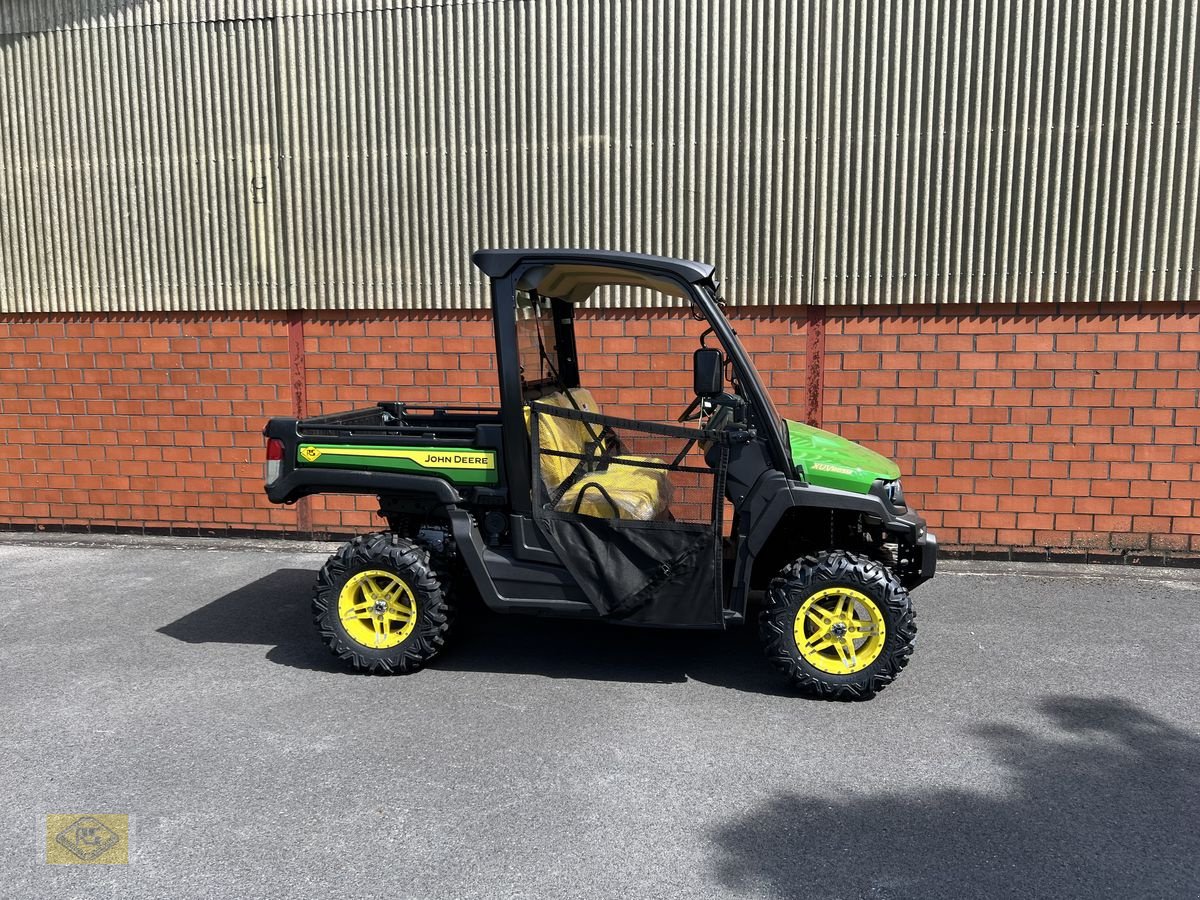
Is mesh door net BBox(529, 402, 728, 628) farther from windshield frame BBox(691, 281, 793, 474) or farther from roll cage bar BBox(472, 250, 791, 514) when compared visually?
windshield frame BBox(691, 281, 793, 474)

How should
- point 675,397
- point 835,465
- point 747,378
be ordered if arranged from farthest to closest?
point 675,397, point 835,465, point 747,378

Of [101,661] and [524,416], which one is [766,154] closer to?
[524,416]

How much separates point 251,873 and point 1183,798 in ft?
11.7

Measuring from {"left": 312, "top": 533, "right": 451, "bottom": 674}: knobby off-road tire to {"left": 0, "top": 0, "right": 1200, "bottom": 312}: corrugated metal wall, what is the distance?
340cm

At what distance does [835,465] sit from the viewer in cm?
475

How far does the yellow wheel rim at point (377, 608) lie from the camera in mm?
5070

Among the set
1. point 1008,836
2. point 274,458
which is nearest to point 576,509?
point 274,458

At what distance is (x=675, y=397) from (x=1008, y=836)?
15.2ft

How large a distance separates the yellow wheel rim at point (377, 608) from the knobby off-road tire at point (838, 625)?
6.40ft

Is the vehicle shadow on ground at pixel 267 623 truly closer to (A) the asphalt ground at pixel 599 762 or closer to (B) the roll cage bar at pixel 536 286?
(A) the asphalt ground at pixel 599 762

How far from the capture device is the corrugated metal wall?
23.1 ft

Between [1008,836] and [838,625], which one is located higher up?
[838,625]

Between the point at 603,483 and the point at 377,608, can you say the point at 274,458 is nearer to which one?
the point at 377,608

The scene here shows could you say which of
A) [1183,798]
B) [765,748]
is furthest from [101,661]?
[1183,798]
